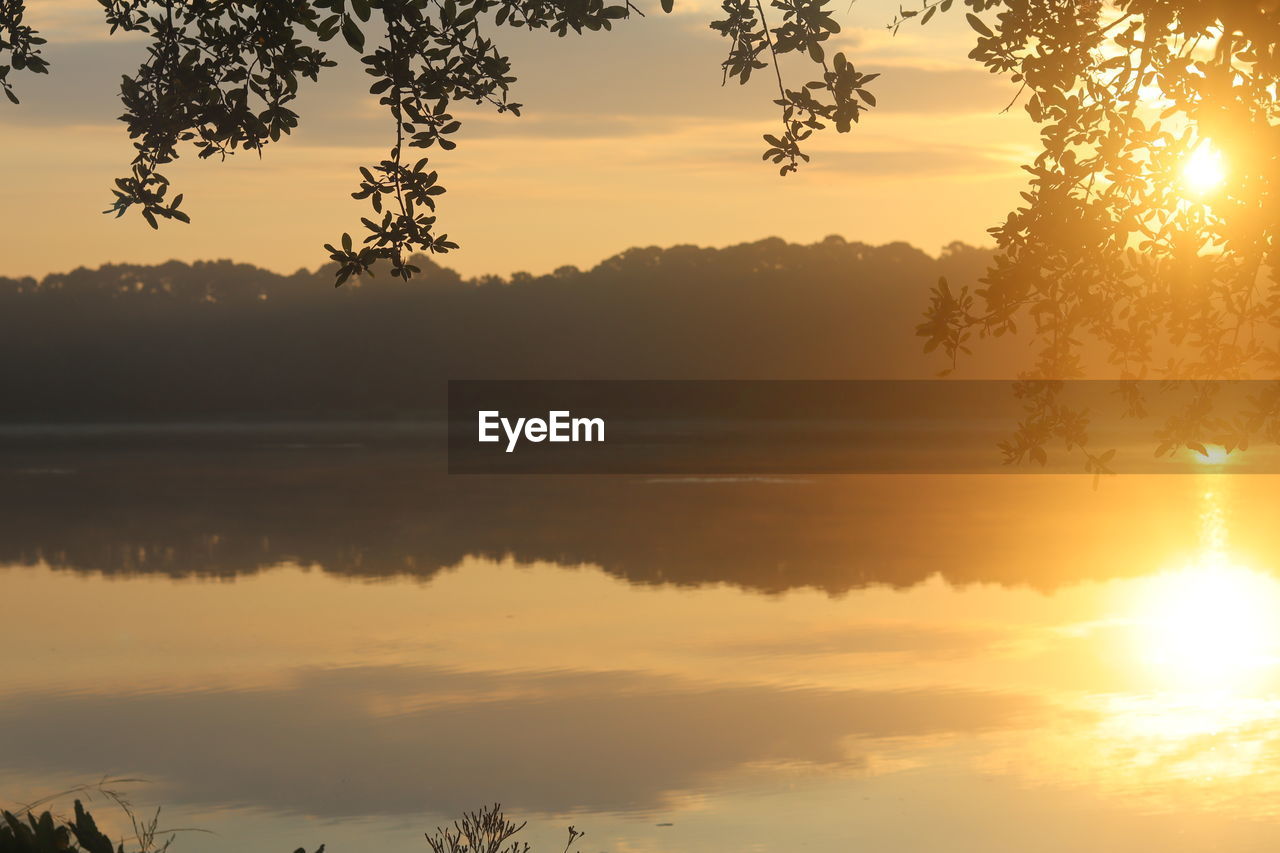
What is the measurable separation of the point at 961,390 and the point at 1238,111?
370 ft

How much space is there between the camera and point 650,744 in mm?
14062

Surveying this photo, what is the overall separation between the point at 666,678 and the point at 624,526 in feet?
53.3

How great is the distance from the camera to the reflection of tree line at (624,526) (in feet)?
87.7

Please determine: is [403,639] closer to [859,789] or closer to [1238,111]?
[859,789]

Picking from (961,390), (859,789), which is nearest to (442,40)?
(859,789)

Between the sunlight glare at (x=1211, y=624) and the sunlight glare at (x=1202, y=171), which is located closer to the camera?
the sunlight glare at (x=1202, y=171)

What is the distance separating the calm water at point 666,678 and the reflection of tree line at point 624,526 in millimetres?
200

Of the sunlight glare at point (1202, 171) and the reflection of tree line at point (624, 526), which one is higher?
the sunlight glare at point (1202, 171)

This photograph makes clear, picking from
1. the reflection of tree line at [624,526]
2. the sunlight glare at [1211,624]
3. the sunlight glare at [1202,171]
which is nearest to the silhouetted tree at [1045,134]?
the sunlight glare at [1202,171]
